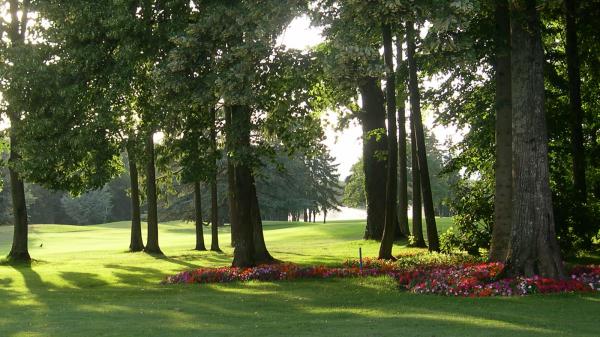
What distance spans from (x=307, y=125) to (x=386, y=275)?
472 cm

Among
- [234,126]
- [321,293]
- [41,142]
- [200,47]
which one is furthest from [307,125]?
[41,142]

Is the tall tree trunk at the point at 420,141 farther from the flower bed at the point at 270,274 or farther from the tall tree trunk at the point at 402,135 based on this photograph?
the flower bed at the point at 270,274

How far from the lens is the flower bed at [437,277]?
504 inches

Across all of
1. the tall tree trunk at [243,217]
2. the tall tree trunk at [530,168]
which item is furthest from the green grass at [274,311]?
the tall tree trunk at [243,217]

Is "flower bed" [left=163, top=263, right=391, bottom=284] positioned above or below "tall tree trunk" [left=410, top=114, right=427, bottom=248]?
below

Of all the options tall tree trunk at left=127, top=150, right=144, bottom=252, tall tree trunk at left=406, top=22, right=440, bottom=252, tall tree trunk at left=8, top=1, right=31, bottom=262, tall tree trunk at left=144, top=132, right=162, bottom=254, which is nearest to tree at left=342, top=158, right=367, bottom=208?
tall tree trunk at left=127, top=150, right=144, bottom=252

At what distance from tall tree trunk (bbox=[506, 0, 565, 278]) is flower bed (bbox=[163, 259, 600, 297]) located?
19.3 inches

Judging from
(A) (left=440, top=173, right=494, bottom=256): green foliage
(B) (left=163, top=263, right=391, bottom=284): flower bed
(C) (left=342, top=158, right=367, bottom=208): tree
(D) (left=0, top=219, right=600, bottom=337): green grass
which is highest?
(C) (left=342, top=158, right=367, bottom=208): tree

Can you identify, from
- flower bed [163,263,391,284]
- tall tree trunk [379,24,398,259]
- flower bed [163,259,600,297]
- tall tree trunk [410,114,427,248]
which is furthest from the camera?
tall tree trunk [410,114,427,248]

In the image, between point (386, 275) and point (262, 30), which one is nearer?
point (262, 30)

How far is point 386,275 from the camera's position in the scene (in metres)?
16.6

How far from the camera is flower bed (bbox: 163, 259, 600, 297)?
12.8m

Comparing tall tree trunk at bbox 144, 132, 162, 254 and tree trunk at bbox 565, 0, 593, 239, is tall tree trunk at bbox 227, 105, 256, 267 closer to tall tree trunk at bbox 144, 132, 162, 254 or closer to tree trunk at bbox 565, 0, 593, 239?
tree trunk at bbox 565, 0, 593, 239

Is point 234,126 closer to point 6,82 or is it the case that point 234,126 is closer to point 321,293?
point 321,293
